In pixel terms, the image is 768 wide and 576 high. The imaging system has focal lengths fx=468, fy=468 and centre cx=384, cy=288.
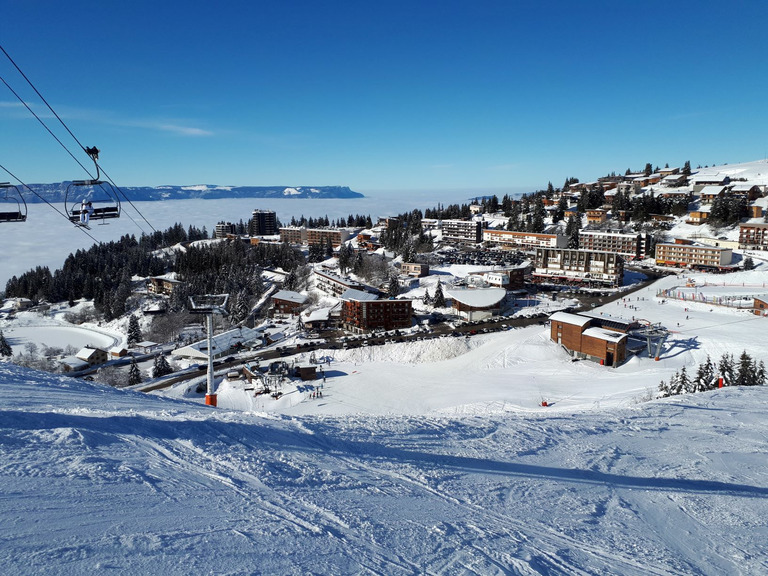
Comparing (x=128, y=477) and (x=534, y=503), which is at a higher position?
(x=128, y=477)

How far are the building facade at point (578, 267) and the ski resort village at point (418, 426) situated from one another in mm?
160

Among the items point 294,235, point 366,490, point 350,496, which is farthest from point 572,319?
point 294,235

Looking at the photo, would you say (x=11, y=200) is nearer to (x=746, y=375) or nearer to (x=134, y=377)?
(x=746, y=375)

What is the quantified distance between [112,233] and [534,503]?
102 meters

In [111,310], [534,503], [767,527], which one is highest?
[534,503]

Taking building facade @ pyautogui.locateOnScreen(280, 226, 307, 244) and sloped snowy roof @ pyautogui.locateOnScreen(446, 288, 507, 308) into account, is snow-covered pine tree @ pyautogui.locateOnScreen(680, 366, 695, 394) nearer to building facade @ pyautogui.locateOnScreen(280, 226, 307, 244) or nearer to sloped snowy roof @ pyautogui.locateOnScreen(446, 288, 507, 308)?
sloped snowy roof @ pyautogui.locateOnScreen(446, 288, 507, 308)

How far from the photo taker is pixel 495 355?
800 inches

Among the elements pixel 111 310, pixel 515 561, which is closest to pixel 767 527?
pixel 515 561

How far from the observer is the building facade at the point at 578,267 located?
33.6 m

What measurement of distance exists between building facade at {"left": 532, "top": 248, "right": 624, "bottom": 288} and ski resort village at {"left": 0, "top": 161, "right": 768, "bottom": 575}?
0.52ft

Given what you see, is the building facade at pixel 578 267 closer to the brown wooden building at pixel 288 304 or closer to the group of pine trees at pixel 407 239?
the group of pine trees at pixel 407 239

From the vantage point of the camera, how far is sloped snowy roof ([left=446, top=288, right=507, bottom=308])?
93.2 ft

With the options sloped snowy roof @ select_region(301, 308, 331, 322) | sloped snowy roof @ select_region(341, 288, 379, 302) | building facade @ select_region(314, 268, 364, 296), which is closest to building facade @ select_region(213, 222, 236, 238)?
building facade @ select_region(314, 268, 364, 296)

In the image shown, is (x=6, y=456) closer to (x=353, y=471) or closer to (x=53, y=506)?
(x=53, y=506)
